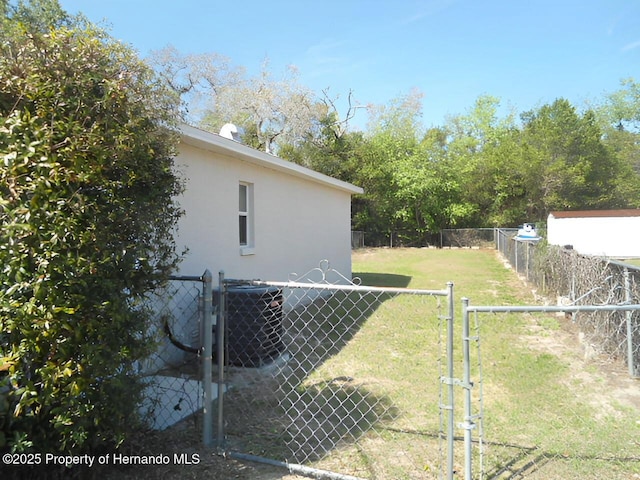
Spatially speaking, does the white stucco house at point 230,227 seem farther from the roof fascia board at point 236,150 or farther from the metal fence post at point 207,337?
the metal fence post at point 207,337

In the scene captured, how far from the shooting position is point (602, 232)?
25000mm

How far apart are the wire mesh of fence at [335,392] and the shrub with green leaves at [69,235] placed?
1016mm

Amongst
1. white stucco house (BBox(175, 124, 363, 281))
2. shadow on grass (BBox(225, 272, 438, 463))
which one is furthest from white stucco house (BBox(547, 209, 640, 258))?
shadow on grass (BBox(225, 272, 438, 463))

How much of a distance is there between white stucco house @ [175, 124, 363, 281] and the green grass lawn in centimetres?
221

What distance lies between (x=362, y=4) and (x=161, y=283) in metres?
12.6

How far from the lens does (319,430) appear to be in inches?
147

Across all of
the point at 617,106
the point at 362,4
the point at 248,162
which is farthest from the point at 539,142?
the point at 248,162

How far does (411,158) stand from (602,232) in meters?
12.7

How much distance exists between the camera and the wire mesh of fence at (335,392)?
321 centimetres

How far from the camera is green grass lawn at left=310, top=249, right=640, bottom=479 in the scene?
3156 mm

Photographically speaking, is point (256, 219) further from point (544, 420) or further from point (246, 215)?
point (544, 420)

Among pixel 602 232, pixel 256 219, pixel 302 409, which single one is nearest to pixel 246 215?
pixel 256 219

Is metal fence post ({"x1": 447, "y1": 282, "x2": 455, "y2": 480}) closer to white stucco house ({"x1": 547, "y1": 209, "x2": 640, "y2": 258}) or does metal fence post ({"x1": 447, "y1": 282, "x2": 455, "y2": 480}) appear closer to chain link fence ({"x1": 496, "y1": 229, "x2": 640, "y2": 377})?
chain link fence ({"x1": 496, "y1": 229, "x2": 640, "y2": 377})

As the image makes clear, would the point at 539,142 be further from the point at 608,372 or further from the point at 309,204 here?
the point at 608,372
